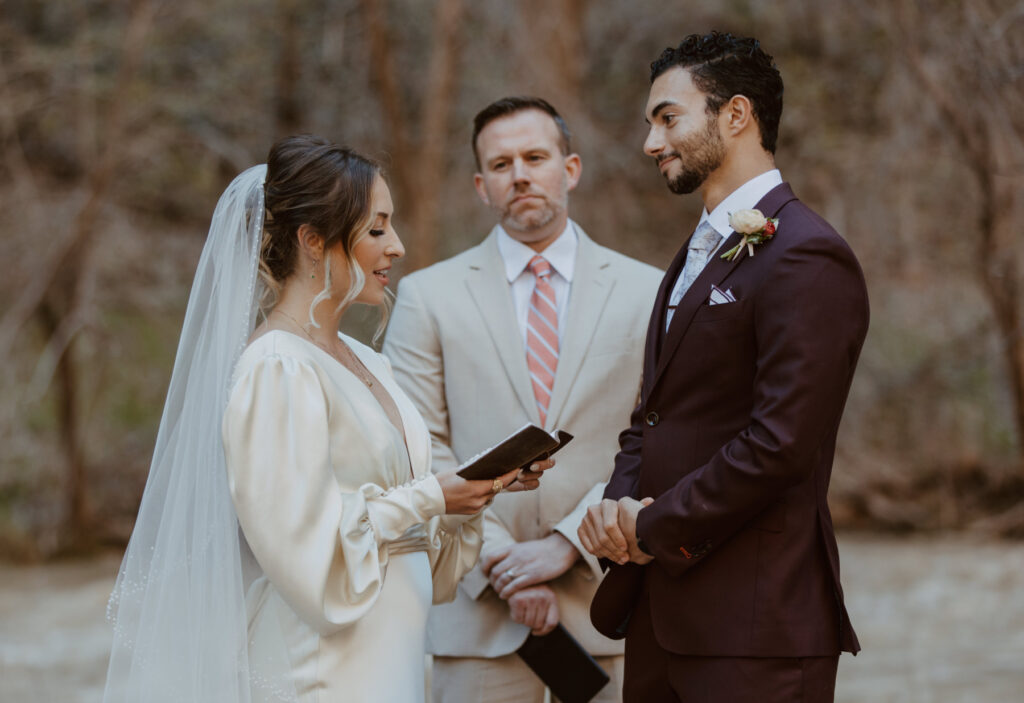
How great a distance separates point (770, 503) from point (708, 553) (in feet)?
0.56

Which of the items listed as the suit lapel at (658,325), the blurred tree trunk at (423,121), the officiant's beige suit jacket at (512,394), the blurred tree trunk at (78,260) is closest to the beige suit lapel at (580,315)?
the officiant's beige suit jacket at (512,394)

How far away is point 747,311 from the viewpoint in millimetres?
2330

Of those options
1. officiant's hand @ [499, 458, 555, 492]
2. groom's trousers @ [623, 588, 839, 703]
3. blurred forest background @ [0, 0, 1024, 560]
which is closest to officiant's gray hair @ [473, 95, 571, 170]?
officiant's hand @ [499, 458, 555, 492]

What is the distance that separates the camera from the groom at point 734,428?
2.23m

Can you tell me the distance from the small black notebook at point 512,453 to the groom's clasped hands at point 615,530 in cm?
18

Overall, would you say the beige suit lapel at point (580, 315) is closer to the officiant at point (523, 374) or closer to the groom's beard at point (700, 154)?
→ the officiant at point (523, 374)

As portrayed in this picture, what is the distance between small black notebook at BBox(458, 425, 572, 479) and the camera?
94.7 inches

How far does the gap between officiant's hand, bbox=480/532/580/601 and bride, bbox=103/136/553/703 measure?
0.45 m

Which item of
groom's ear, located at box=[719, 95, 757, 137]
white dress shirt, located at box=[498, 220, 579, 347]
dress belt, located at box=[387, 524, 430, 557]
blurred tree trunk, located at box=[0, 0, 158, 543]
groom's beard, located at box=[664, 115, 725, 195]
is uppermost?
blurred tree trunk, located at box=[0, 0, 158, 543]

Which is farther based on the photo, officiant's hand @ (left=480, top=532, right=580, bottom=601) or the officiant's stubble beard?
the officiant's stubble beard

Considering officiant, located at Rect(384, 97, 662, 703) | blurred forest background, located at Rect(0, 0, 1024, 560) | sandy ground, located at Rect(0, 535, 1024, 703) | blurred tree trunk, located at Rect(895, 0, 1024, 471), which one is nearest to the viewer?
officiant, located at Rect(384, 97, 662, 703)

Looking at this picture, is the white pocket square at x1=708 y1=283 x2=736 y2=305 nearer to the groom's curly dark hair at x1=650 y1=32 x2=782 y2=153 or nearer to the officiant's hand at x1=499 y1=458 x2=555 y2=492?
the groom's curly dark hair at x1=650 y1=32 x2=782 y2=153

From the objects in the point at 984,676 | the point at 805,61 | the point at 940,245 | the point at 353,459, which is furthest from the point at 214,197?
the point at 353,459

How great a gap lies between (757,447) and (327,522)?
34.9 inches
